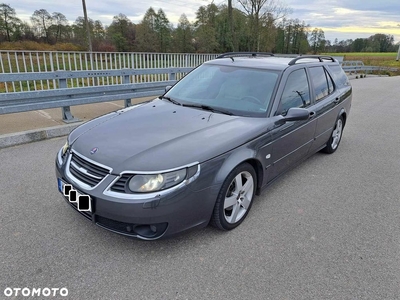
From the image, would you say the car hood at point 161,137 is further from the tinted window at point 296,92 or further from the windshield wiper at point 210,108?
the tinted window at point 296,92

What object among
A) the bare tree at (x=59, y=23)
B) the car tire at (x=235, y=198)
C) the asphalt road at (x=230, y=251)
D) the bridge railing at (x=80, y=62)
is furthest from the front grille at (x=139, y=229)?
the bare tree at (x=59, y=23)

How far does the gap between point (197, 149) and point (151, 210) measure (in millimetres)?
630

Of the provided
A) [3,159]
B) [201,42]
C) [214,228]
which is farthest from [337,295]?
[201,42]

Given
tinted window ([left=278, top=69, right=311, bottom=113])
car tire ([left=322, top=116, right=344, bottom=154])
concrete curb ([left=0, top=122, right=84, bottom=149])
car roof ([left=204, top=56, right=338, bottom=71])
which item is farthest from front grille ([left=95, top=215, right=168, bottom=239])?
car tire ([left=322, top=116, right=344, bottom=154])

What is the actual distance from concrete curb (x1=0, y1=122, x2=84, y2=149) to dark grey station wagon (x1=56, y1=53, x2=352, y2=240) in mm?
2608

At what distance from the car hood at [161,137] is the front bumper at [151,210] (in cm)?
22

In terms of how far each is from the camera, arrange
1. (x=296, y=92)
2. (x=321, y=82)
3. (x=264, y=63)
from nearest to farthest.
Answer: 1. (x=296, y=92)
2. (x=264, y=63)
3. (x=321, y=82)

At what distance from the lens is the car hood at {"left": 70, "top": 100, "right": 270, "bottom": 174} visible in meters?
2.32

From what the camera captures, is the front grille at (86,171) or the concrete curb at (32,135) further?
the concrete curb at (32,135)

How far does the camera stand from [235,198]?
9.16 ft

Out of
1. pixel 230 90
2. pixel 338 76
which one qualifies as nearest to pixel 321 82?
pixel 338 76

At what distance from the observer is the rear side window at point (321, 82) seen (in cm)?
412

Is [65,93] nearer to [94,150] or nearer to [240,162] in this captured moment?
[94,150]

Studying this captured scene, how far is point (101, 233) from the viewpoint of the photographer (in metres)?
2.70
